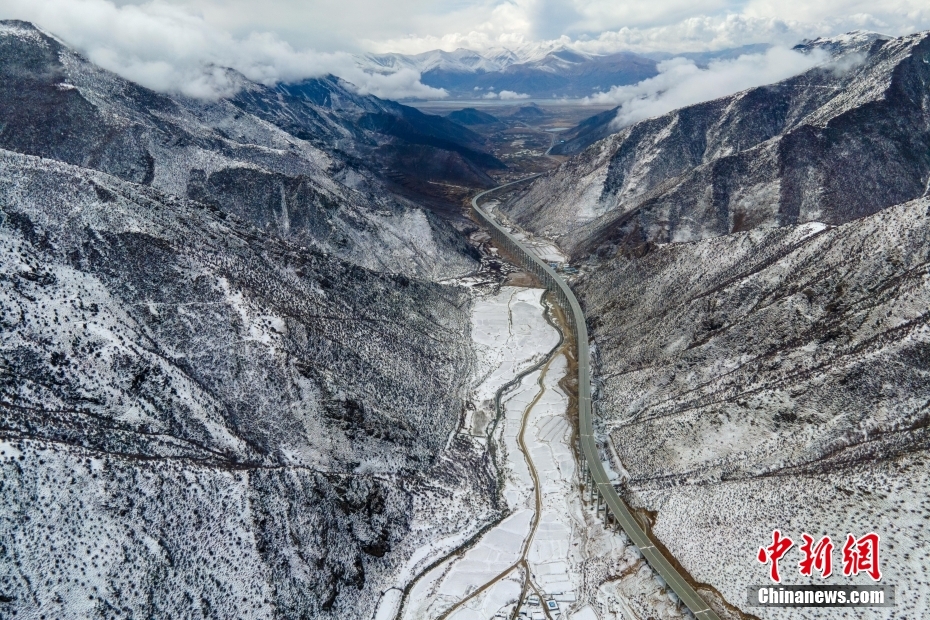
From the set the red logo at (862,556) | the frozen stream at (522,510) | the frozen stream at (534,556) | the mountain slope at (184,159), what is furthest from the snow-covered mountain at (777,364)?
the mountain slope at (184,159)

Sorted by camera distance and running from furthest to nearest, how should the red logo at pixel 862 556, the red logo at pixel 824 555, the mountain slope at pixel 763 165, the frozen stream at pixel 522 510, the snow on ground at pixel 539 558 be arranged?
the mountain slope at pixel 763 165, the frozen stream at pixel 522 510, the snow on ground at pixel 539 558, the red logo at pixel 824 555, the red logo at pixel 862 556

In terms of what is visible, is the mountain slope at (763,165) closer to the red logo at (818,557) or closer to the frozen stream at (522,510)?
the frozen stream at (522,510)

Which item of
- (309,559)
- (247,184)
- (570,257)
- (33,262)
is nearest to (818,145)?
(570,257)

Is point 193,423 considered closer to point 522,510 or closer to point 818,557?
point 522,510

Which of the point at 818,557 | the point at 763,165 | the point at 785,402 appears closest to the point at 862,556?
the point at 818,557

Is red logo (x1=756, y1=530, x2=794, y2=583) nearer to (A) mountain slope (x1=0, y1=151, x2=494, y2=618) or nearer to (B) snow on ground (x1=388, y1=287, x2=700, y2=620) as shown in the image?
(B) snow on ground (x1=388, y1=287, x2=700, y2=620)

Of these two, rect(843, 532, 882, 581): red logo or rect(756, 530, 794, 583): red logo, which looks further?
rect(756, 530, 794, 583): red logo

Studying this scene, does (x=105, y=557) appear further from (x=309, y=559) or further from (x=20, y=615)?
(x=309, y=559)

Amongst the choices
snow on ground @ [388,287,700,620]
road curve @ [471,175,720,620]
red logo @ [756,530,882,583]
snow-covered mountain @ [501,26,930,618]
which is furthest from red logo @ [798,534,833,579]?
snow on ground @ [388,287,700,620]
